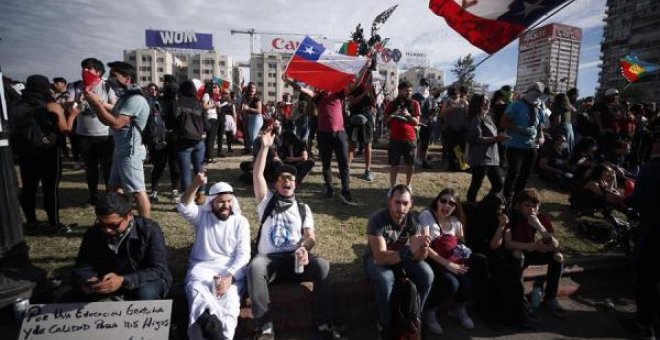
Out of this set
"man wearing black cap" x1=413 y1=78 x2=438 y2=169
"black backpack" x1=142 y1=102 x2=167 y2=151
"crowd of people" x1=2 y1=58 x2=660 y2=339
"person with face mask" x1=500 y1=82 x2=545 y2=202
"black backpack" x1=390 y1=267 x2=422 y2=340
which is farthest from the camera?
"man wearing black cap" x1=413 y1=78 x2=438 y2=169

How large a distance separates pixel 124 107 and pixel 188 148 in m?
1.62

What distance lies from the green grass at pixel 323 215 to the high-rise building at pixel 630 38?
225ft

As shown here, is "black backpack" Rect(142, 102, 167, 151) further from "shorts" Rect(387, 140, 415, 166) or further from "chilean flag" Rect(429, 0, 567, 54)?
"chilean flag" Rect(429, 0, 567, 54)

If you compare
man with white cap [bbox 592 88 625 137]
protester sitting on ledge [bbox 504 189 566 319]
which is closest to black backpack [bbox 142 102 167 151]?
protester sitting on ledge [bbox 504 189 566 319]

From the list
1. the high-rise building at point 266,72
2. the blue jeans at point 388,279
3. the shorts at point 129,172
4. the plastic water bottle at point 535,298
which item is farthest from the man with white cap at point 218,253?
the high-rise building at point 266,72

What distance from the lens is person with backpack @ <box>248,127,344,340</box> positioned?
10.5 feet

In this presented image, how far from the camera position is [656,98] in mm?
56406

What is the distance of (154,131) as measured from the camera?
4918 mm

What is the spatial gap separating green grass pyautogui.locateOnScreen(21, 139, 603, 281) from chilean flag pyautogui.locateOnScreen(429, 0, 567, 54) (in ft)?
9.88

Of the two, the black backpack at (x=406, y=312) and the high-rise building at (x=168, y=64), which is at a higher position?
the high-rise building at (x=168, y=64)

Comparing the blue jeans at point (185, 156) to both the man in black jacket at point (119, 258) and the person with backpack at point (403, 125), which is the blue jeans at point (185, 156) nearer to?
the man in black jacket at point (119, 258)

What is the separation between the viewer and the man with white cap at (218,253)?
113 inches

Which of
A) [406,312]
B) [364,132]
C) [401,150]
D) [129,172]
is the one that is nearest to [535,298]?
[406,312]

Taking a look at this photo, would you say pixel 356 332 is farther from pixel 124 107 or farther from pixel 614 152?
pixel 614 152
